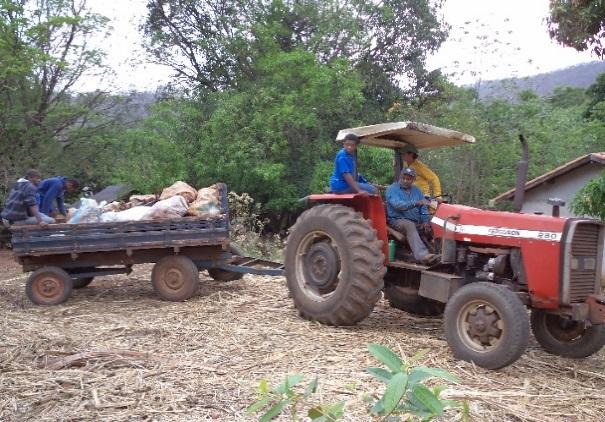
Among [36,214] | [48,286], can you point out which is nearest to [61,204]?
[36,214]

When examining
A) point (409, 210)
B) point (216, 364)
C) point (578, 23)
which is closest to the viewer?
point (216, 364)

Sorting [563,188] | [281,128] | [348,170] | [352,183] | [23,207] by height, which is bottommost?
[23,207]

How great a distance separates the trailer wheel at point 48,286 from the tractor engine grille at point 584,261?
5.89 meters

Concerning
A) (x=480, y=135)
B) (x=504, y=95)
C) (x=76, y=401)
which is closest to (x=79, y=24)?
(x=480, y=135)

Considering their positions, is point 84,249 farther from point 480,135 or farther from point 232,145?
point 480,135

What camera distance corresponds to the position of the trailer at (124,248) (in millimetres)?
8008

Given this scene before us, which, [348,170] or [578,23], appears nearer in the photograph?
[348,170]

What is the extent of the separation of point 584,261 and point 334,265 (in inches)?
90.6

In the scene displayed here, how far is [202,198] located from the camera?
855 centimetres

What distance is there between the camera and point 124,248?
8.02 meters

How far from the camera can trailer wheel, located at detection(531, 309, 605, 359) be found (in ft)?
17.9

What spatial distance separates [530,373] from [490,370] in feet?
1.08

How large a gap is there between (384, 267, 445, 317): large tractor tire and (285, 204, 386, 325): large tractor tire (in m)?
0.52

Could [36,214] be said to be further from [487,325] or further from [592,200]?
[592,200]
